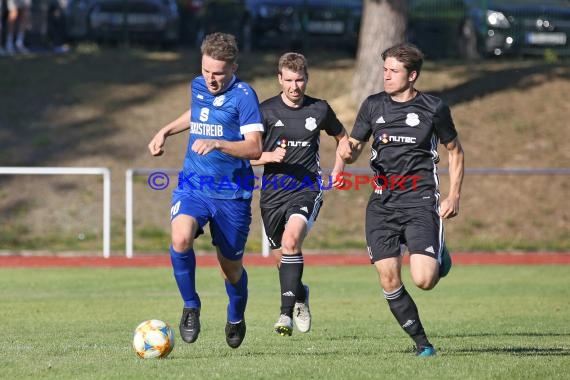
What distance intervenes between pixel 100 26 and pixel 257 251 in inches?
389

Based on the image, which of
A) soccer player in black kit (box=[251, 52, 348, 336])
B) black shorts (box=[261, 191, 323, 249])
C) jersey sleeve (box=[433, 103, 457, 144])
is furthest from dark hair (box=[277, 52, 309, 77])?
jersey sleeve (box=[433, 103, 457, 144])

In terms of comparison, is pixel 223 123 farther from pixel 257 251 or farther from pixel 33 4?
pixel 33 4

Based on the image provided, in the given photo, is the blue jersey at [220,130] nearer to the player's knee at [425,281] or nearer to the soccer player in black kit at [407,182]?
the soccer player in black kit at [407,182]

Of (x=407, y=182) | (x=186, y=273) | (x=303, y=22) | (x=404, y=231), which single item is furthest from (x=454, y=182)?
(x=303, y=22)

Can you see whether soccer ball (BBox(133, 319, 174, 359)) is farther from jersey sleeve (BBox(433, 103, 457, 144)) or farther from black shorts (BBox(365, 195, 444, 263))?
jersey sleeve (BBox(433, 103, 457, 144))

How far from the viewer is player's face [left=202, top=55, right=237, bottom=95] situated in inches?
337

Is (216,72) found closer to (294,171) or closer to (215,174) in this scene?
(215,174)

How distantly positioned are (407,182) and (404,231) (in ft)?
1.22

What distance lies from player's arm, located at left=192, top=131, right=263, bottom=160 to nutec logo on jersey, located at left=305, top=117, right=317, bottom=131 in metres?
2.06

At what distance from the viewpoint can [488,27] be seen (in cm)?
2889

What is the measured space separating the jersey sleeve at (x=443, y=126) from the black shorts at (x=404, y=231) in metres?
0.52

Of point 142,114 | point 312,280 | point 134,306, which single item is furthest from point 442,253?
point 142,114

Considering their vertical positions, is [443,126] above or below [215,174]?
above

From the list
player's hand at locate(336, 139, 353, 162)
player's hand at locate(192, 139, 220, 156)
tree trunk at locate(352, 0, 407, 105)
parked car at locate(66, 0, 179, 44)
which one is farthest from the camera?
parked car at locate(66, 0, 179, 44)
